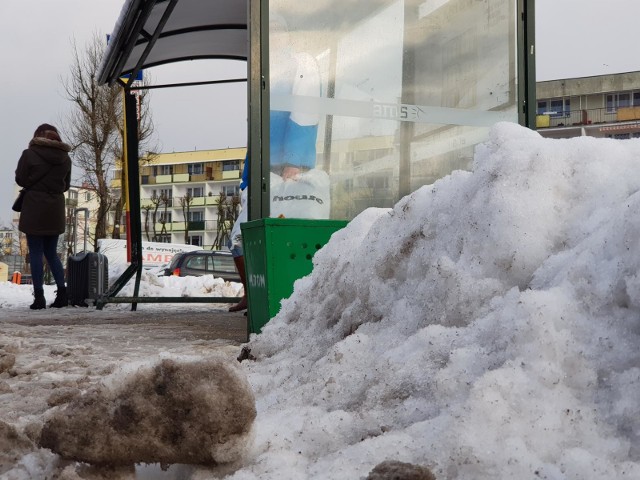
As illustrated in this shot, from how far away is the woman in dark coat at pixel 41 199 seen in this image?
29.4 ft

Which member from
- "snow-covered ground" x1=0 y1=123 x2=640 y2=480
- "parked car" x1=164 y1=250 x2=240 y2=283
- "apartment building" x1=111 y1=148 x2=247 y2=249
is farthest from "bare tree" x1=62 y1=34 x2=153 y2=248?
"apartment building" x1=111 y1=148 x2=247 y2=249

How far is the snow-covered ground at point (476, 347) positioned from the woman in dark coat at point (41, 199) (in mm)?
6435

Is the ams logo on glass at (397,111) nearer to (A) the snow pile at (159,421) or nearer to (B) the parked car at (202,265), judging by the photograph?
(A) the snow pile at (159,421)

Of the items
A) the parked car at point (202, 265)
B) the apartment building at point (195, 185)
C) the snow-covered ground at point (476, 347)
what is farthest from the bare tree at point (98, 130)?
the apartment building at point (195, 185)

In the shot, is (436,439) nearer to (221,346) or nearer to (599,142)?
(599,142)

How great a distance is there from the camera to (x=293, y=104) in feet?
14.7

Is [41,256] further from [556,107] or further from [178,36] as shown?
[556,107]

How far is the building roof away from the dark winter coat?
1522 mm

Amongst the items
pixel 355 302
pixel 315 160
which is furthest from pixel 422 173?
pixel 355 302

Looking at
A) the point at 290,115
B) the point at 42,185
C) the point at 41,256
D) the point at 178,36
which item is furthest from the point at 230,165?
the point at 290,115

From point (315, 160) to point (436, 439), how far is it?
310 centimetres

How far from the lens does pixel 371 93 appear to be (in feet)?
15.4

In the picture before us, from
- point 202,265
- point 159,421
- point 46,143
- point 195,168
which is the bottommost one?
point 202,265

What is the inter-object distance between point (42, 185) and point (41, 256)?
854mm
